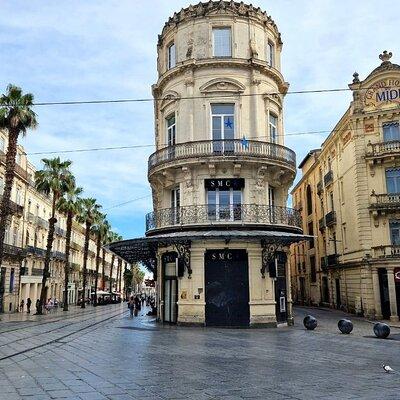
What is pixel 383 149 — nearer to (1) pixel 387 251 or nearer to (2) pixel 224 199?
(1) pixel 387 251

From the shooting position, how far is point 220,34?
2598cm

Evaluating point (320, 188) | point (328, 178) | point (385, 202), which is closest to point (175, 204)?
point (385, 202)

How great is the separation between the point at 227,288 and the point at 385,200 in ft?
50.2

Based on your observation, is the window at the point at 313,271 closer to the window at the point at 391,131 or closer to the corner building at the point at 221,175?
the window at the point at 391,131

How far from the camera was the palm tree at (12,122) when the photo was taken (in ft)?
95.4

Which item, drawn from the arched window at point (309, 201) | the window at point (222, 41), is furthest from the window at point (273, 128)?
the arched window at point (309, 201)

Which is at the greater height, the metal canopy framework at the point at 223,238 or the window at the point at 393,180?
the window at the point at 393,180

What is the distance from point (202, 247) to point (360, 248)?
15.2 metres

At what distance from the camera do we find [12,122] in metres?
30.0

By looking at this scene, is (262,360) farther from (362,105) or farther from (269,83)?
(362,105)

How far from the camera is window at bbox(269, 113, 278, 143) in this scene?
2603cm

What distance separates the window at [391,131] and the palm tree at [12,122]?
78.3 ft

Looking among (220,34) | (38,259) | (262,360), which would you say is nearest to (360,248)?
(220,34)

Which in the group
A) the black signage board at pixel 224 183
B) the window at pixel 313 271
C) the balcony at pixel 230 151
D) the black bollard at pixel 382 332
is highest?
the balcony at pixel 230 151
